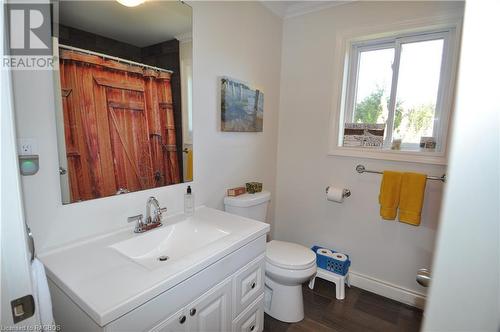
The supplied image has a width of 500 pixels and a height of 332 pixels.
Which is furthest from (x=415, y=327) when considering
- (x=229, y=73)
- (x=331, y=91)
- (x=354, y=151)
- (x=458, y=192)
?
(x=229, y=73)

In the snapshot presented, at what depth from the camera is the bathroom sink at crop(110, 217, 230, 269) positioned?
1202 millimetres

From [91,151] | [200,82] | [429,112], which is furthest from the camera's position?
[429,112]

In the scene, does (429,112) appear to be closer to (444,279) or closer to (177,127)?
(177,127)

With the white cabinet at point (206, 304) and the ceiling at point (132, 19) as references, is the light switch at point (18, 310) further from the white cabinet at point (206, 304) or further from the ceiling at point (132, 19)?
the ceiling at point (132, 19)

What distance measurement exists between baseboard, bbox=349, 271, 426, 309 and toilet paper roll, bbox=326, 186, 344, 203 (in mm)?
718

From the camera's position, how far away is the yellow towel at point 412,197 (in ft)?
6.02

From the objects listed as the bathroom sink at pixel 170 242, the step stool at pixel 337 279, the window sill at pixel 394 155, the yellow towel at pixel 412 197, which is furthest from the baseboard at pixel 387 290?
the bathroom sink at pixel 170 242

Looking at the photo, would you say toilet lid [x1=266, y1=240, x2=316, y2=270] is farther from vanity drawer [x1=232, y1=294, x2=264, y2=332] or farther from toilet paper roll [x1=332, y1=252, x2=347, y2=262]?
toilet paper roll [x1=332, y1=252, x2=347, y2=262]

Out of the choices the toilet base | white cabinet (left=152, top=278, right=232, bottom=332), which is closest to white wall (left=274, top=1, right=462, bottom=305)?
the toilet base

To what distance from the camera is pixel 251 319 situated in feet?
4.91

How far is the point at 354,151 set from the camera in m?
2.15

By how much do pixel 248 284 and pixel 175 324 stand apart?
0.51m

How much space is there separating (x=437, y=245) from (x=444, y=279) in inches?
1.8

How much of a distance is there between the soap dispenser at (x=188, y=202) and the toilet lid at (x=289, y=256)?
69cm
